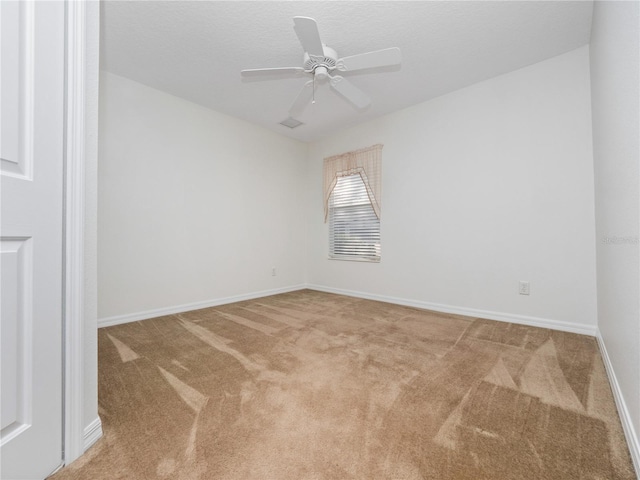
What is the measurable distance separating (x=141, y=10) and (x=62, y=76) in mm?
1556

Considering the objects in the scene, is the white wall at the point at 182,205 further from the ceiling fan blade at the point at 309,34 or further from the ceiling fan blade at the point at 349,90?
the ceiling fan blade at the point at 309,34

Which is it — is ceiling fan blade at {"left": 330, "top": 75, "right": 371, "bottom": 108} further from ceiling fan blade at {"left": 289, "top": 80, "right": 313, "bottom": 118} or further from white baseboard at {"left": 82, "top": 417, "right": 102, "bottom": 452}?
white baseboard at {"left": 82, "top": 417, "right": 102, "bottom": 452}

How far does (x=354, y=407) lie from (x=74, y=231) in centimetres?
143

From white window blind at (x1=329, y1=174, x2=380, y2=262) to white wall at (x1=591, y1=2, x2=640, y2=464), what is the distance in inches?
91.7

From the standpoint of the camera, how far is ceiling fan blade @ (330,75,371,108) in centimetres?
223

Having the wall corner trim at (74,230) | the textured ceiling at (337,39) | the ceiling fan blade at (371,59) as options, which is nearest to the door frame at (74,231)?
the wall corner trim at (74,230)

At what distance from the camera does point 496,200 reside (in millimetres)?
2770

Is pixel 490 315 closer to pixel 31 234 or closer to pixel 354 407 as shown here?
pixel 354 407

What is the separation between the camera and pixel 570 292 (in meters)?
2.39

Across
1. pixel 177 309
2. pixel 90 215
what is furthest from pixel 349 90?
pixel 177 309

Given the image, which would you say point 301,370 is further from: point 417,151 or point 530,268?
point 417,151

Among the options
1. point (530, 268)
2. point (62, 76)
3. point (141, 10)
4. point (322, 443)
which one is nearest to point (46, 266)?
point (62, 76)

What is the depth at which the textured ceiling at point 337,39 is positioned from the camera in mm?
1939

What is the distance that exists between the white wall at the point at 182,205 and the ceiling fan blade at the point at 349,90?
1872 millimetres
